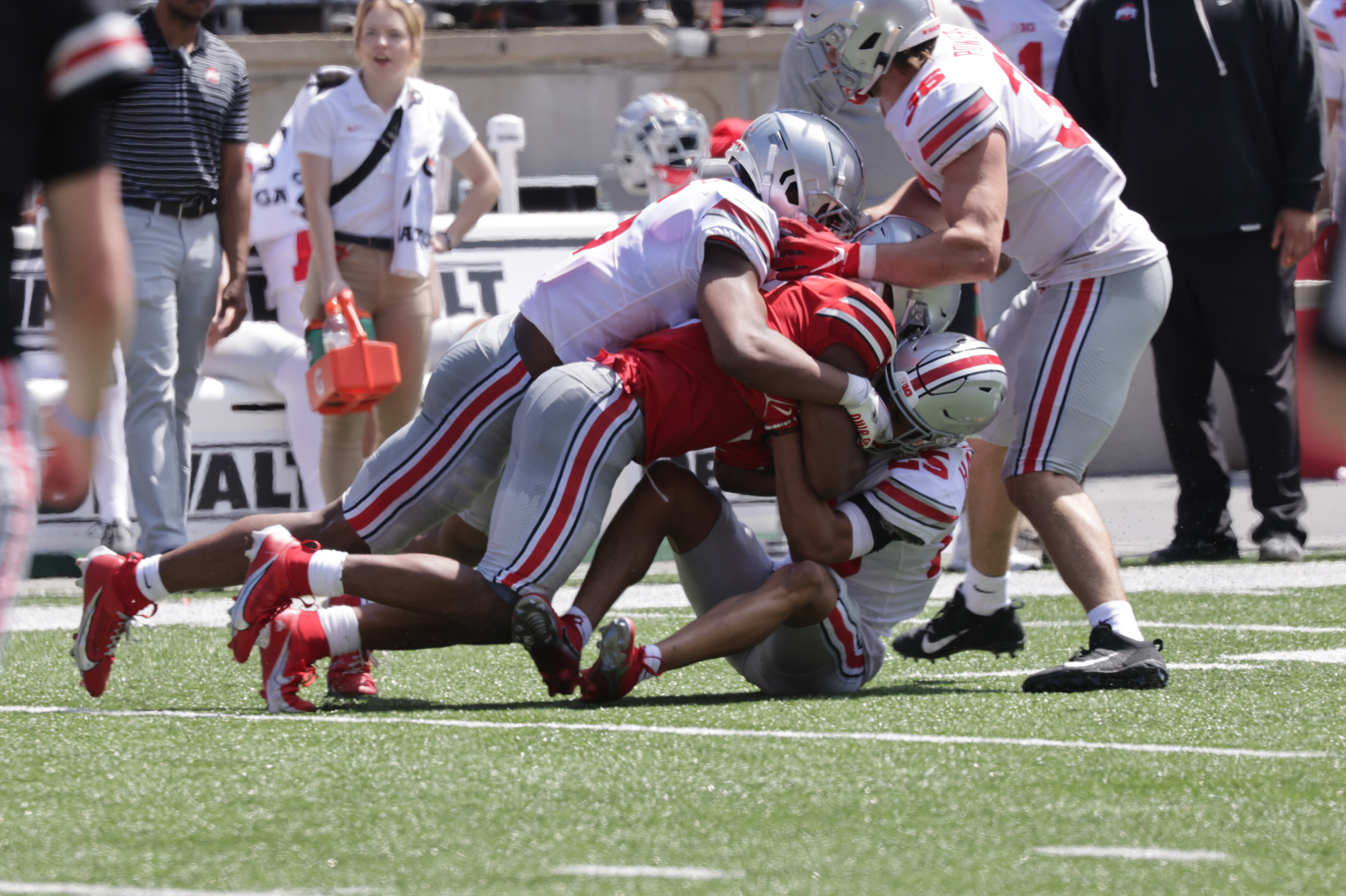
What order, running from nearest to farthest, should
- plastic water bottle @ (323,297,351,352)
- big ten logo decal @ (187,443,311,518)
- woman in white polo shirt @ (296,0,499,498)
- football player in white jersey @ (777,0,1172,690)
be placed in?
football player in white jersey @ (777,0,1172,690), plastic water bottle @ (323,297,351,352), woman in white polo shirt @ (296,0,499,498), big ten logo decal @ (187,443,311,518)

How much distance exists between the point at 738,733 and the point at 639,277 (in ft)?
3.68

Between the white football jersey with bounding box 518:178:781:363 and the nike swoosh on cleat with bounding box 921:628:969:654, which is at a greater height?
the white football jersey with bounding box 518:178:781:363

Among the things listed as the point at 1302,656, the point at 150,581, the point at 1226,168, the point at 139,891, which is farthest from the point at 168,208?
the point at 139,891

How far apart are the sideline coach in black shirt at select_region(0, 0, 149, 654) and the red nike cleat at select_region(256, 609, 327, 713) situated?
1.80 meters

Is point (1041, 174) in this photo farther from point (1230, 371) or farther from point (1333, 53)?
point (1333, 53)

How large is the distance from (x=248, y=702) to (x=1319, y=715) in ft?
7.12

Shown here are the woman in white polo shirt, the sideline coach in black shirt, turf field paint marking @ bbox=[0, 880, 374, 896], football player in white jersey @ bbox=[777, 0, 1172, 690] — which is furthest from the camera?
the woman in white polo shirt

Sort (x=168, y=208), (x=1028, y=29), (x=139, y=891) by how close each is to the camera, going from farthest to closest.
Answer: (x=1028, y=29)
(x=168, y=208)
(x=139, y=891)

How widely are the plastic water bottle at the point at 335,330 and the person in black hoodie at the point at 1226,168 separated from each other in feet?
8.63

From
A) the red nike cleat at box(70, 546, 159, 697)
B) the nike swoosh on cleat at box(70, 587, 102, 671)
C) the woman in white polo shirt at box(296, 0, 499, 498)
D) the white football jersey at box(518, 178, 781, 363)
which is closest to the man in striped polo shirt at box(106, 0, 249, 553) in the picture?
the woman in white polo shirt at box(296, 0, 499, 498)

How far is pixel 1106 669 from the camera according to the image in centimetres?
398

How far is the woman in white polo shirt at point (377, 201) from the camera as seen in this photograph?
6.54 m

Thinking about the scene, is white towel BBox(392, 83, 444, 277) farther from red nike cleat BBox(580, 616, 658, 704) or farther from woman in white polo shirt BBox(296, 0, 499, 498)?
red nike cleat BBox(580, 616, 658, 704)

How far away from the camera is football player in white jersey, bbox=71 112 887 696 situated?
13.3 feet
